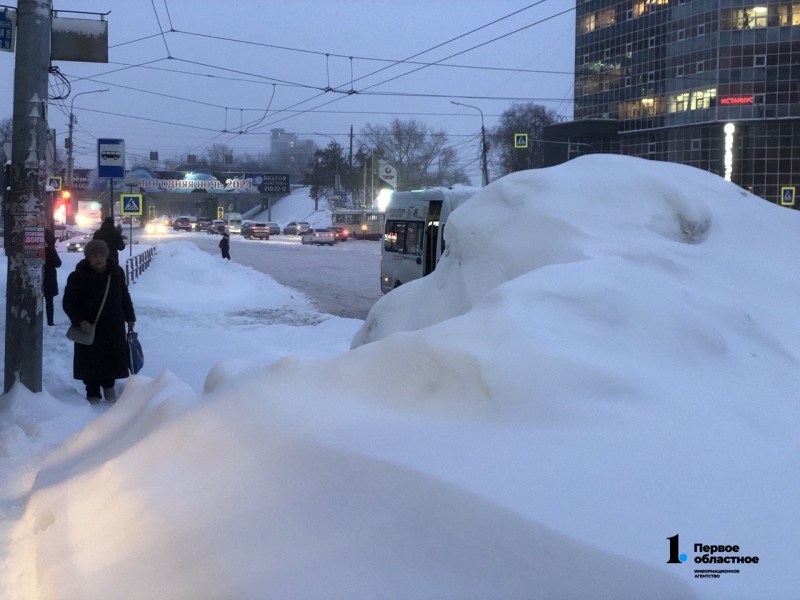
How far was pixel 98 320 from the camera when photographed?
25.2ft

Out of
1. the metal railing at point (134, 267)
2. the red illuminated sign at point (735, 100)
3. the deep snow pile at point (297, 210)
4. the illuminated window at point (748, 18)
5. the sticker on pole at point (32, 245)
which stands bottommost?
the metal railing at point (134, 267)

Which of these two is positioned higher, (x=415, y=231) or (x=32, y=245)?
(x=415, y=231)

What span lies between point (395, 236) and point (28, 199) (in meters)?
11.1

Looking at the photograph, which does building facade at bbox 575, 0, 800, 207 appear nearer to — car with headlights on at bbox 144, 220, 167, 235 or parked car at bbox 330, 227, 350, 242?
parked car at bbox 330, 227, 350, 242

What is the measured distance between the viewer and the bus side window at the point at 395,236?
18.0m

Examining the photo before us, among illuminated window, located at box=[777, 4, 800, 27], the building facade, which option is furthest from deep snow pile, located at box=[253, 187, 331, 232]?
illuminated window, located at box=[777, 4, 800, 27]

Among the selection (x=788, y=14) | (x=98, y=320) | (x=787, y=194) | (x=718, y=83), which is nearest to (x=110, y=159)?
(x=98, y=320)

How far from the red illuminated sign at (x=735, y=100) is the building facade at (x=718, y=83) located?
0.06 meters

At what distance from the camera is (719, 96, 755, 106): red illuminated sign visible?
5422 centimetres

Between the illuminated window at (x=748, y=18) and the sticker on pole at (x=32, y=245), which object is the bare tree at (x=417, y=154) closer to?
the illuminated window at (x=748, y=18)

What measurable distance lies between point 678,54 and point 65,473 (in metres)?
59.8

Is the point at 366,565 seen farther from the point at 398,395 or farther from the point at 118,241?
the point at 118,241

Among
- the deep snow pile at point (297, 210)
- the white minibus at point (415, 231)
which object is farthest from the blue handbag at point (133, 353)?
the deep snow pile at point (297, 210)

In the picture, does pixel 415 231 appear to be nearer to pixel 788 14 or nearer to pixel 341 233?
pixel 341 233
